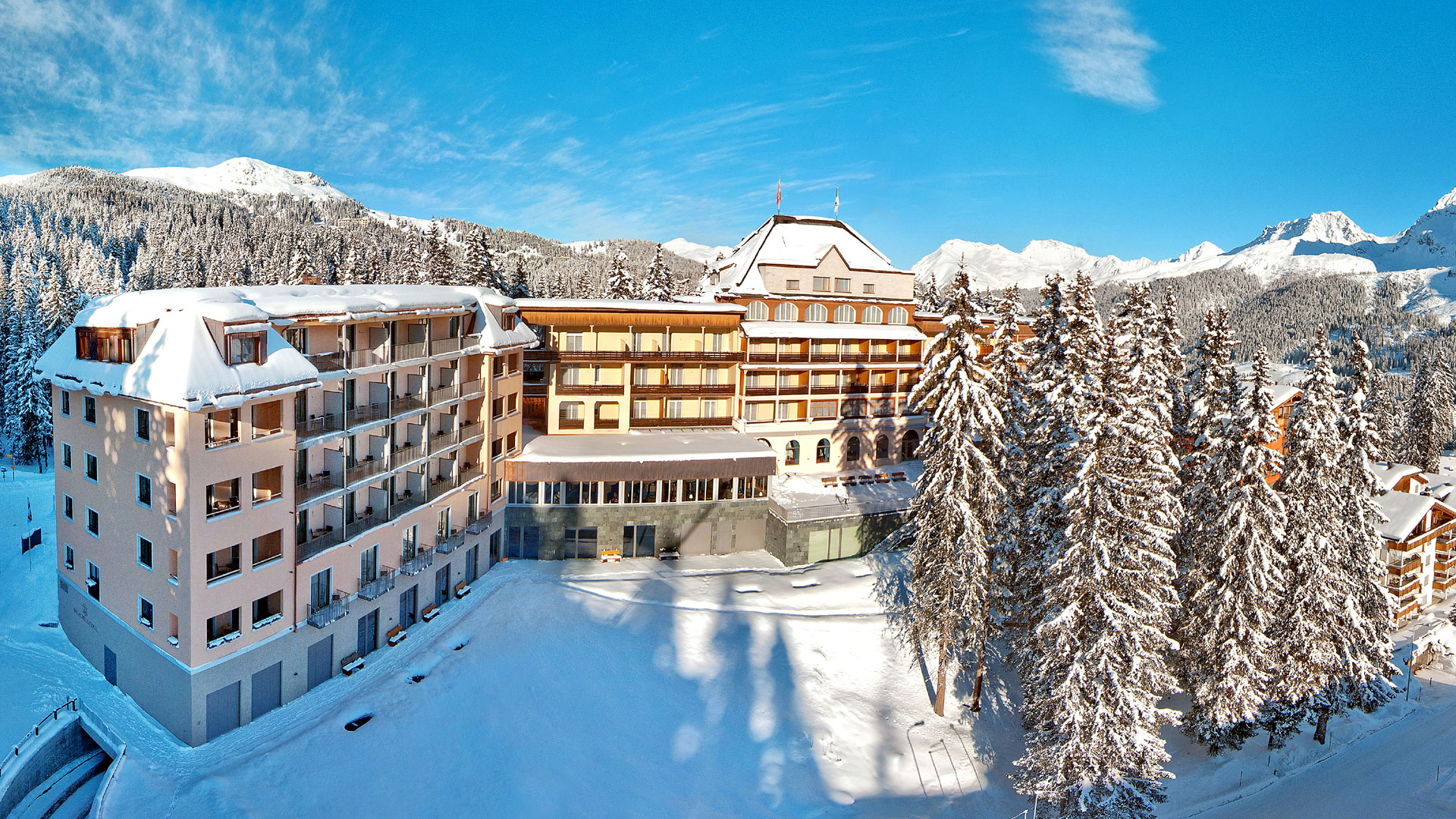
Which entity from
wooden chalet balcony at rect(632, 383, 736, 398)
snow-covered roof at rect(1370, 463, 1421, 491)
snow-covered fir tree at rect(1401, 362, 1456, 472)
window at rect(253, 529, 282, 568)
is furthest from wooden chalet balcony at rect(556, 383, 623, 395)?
snow-covered fir tree at rect(1401, 362, 1456, 472)

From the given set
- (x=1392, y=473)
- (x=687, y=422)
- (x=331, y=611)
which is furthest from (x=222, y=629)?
(x=1392, y=473)

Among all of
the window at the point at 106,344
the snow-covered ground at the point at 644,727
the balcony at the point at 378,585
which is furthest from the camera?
the balcony at the point at 378,585

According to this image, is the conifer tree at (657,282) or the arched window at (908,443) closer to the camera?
the arched window at (908,443)

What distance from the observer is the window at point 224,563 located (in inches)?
907

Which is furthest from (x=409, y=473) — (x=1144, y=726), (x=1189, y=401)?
(x=1189, y=401)

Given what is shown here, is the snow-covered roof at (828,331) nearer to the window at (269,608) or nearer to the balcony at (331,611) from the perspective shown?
the balcony at (331,611)

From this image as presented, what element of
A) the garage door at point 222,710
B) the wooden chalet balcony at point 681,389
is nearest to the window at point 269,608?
the garage door at point 222,710

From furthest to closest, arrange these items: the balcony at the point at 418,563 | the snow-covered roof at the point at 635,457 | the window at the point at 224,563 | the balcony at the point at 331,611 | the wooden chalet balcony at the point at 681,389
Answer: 1. the wooden chalet balcony at the point at 681,389
2. the snow-covered roof at the point at 635,457
3. the balcony at the point at 418,563
4. the balcony at the point at 331,611
5. the window at the point at 224,563

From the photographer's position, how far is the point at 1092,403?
26.3m

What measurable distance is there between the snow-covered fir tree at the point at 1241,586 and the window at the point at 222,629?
37.4 m

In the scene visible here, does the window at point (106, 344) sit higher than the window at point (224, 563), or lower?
higher

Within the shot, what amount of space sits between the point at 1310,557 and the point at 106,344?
46996mm

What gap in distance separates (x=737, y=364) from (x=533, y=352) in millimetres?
13673

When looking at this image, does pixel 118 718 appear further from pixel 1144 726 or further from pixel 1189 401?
pixel 1189 401
